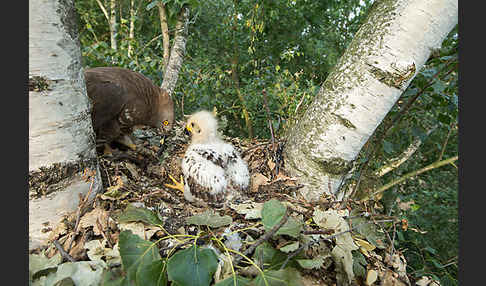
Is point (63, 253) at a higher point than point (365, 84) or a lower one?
lower

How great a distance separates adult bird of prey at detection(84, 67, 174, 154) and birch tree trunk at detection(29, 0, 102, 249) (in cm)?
91

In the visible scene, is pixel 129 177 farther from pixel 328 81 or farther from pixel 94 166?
pixel 328 81

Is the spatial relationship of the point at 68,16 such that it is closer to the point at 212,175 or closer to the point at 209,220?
the point at 209,220

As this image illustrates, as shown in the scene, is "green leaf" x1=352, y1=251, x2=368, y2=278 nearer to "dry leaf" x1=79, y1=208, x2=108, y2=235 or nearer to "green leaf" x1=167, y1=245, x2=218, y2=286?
"green leaf" x1=167, y1=245, x2=218, y2=286

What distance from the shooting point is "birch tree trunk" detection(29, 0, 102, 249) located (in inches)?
32.9

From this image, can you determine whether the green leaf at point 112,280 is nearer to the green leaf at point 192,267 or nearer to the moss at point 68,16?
the green leaf at point 192,267

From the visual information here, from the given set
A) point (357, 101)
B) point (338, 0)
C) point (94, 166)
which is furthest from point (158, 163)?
point (338, 0)

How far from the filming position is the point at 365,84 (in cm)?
120

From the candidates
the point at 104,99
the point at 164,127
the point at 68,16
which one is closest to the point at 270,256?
the point at 68,16

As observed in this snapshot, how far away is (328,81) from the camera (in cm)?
133

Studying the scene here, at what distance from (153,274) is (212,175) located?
84 cm

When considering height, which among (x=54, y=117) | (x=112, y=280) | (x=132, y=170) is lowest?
(x=132, y=170)

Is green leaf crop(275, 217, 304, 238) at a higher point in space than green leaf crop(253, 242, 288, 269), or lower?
higher

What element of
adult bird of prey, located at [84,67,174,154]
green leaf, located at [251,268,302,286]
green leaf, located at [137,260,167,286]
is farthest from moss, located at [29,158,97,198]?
adult bird of prey, located at [84,67,174,154]
